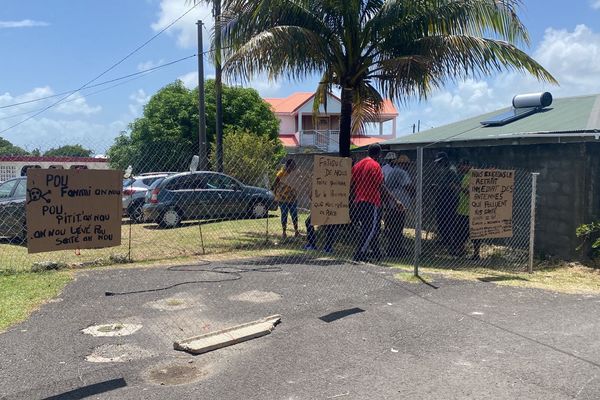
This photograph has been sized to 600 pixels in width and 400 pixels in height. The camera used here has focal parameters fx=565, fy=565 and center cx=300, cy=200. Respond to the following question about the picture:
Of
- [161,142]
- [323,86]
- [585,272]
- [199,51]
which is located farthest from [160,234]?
[161,142]

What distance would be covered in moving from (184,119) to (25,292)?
2317cm

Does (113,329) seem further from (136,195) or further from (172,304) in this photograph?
(136,195)

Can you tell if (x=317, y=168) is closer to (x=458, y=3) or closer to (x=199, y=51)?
Result: (x=458, y=3)

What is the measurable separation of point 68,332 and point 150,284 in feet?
6.47

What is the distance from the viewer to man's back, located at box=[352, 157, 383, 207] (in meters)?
8.74

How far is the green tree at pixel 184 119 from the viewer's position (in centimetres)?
2844

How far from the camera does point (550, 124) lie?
11062 millimetres

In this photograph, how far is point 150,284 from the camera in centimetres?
731

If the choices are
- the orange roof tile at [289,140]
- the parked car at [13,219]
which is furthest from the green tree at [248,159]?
the orange roof tile at [289,140]

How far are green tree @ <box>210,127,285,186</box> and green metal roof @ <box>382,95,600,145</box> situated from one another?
17.6ft

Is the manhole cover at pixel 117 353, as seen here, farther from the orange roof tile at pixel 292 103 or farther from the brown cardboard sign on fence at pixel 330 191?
the orange roof tile at pixel 292 103

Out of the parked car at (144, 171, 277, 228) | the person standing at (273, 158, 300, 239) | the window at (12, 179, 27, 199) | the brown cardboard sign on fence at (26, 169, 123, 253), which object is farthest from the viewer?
the parked car at (144, 171, 277, 228)

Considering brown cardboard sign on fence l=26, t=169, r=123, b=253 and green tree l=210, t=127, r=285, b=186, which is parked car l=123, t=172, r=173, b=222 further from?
brown cardboard sign on fence l=26, t=169, r=123, b=253

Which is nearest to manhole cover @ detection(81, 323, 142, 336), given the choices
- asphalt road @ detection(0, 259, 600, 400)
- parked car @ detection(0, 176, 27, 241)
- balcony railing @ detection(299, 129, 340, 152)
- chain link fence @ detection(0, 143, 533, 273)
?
asphalt road @ detection(0, 259, 600, 400)
